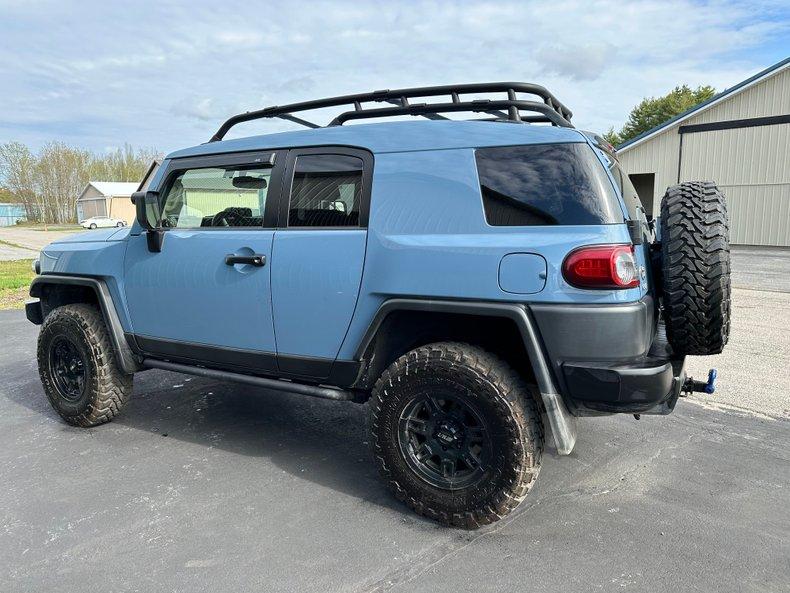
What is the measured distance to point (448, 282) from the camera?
269 cm

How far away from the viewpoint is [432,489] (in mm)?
2826

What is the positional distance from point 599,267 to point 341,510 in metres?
1.73

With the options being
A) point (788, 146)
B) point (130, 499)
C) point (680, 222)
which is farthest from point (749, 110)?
point (130, 499)

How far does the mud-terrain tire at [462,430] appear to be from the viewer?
8.66 ft

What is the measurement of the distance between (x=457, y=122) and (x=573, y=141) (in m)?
0.57

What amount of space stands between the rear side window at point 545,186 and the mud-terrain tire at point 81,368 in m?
2.85

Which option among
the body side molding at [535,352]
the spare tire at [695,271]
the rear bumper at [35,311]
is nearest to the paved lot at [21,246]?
the rear bumper at [35,311]

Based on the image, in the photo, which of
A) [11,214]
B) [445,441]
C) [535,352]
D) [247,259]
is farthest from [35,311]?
[11,214]

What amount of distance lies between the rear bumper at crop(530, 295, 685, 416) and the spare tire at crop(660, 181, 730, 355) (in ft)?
0.63

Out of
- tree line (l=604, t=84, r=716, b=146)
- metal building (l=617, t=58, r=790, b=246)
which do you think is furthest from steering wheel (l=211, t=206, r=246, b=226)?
tree line (l=604, t=84, r=716, b=146)

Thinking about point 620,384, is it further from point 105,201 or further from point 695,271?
point 105,201

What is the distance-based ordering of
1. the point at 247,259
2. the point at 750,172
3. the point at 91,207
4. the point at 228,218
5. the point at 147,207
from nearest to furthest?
the point at 247,259, the point at 228,218, the point at 147,207, the point at 750,172, the point at 91,207

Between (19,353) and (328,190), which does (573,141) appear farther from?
(19,353)

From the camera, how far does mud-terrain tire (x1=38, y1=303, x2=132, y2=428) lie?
13.1 feet
